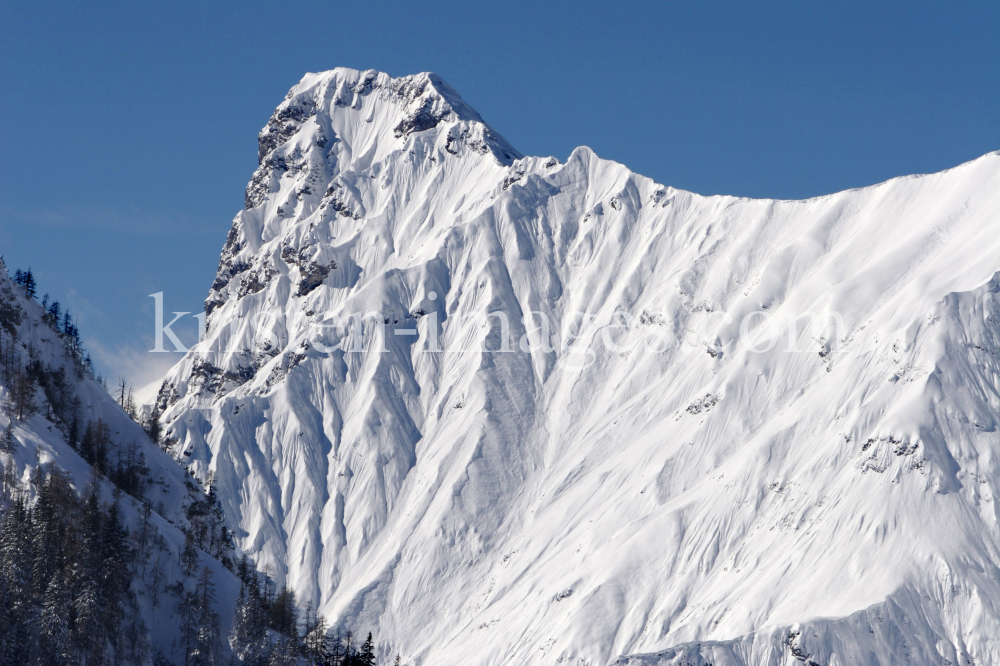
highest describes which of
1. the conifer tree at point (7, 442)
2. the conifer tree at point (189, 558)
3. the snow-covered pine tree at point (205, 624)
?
the conifer tree at point (7, 442)

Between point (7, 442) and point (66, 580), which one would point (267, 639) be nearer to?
point (66, 580)

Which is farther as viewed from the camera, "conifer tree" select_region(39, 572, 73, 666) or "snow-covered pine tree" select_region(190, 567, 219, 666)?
"snow-covered pine tree" select_region(190, 567, 219, 666)

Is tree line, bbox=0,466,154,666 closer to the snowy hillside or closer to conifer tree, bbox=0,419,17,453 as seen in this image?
the snowy hillside

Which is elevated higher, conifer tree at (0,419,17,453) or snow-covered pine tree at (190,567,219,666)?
conifer tree at (0,419,17,453)

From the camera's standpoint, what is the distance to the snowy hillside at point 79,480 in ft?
429

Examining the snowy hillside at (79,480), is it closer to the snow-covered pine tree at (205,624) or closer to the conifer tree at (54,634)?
the conifer tree at (54,634)

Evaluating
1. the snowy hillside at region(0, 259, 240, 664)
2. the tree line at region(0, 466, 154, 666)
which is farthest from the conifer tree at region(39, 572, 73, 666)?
the snowy hillside at region(0, 259, 240, 664)

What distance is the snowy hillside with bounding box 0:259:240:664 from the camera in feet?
429

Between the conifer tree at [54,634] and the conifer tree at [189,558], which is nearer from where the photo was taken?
the conifer tree at [54,634]

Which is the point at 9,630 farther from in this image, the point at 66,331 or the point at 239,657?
the point at 66,331

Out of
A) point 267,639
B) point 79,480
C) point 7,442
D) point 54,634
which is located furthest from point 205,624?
point 7,442

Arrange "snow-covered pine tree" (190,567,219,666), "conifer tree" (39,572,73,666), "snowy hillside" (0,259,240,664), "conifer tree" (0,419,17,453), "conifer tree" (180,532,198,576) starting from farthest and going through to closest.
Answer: "conifer tree" (180,532,198,576) → "conifer tree" (0,419,17,453) → "snow-covered pine tree" (190,567,219,666) → "snowy hillside" (0,259,240,664) → "conifer tree" (39,572,73,666)

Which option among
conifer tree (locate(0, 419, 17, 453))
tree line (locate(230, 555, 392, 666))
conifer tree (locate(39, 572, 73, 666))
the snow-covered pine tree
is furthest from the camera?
conifer tree (locate(0, 419, 17, 453))

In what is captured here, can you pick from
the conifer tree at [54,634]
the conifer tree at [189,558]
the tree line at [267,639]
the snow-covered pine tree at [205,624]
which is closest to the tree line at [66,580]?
the conifer tree at [54,634]
